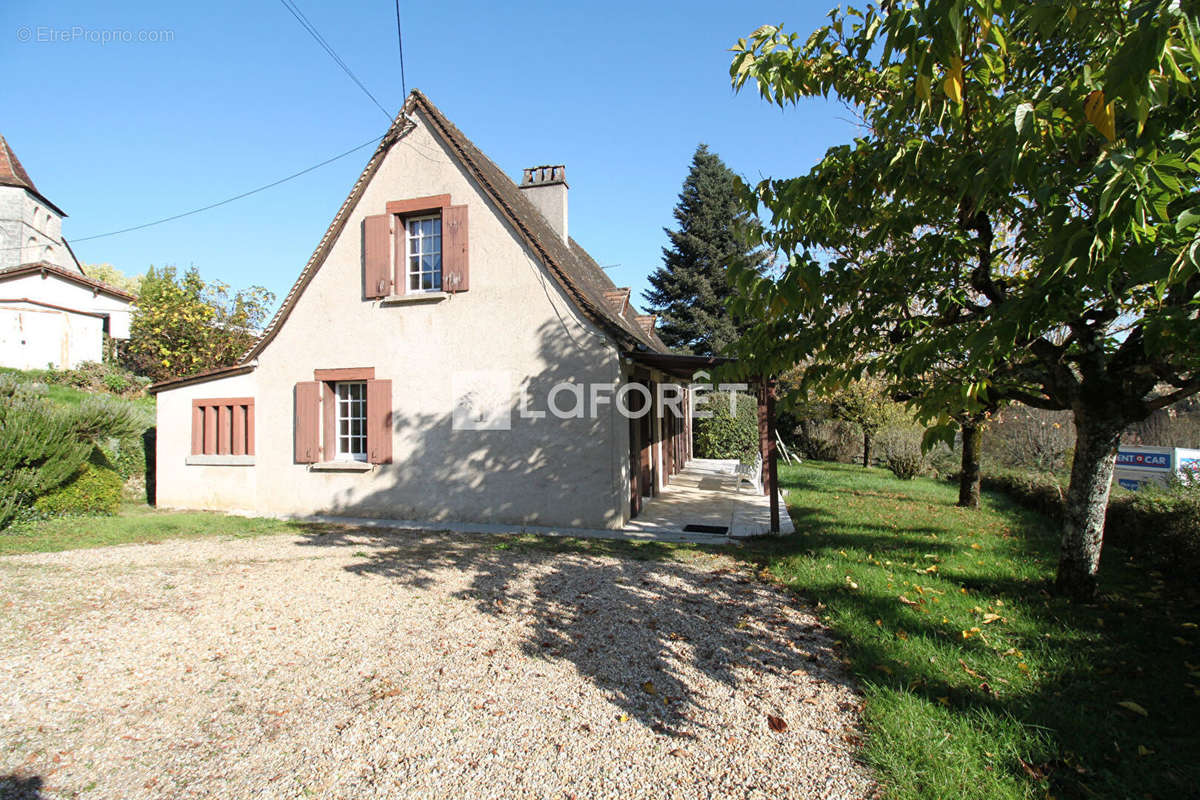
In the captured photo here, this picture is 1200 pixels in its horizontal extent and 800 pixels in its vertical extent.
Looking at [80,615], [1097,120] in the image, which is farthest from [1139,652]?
[80,615]

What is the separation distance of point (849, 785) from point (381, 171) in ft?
35.9

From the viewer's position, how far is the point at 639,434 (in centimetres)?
1101

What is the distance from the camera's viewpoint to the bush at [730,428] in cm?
2019

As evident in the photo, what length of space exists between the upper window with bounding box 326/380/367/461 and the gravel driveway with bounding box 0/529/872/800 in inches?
176

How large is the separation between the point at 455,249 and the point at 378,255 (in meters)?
1.49

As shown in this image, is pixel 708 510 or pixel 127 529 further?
pixel 708 510

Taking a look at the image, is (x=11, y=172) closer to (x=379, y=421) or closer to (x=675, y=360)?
(x=379, y=421)

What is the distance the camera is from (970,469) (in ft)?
36.5

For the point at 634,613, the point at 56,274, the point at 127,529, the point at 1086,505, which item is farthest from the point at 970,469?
the point at 56,274

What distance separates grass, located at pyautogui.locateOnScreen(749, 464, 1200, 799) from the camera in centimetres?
296

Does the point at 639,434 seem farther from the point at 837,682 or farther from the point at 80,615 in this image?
the point at 80,615

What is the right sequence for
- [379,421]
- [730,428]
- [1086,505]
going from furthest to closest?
[730,428], [379,421], [1086,505]

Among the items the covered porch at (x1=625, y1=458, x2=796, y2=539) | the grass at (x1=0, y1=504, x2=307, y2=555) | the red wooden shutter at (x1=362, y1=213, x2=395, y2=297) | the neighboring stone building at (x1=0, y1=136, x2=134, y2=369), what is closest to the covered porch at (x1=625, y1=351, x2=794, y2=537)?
the covered porch at (x1=625, y1=458, x2=796, y2=539)

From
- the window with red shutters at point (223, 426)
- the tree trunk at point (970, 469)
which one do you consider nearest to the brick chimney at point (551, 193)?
the window with red shutters at point (223, 426)
